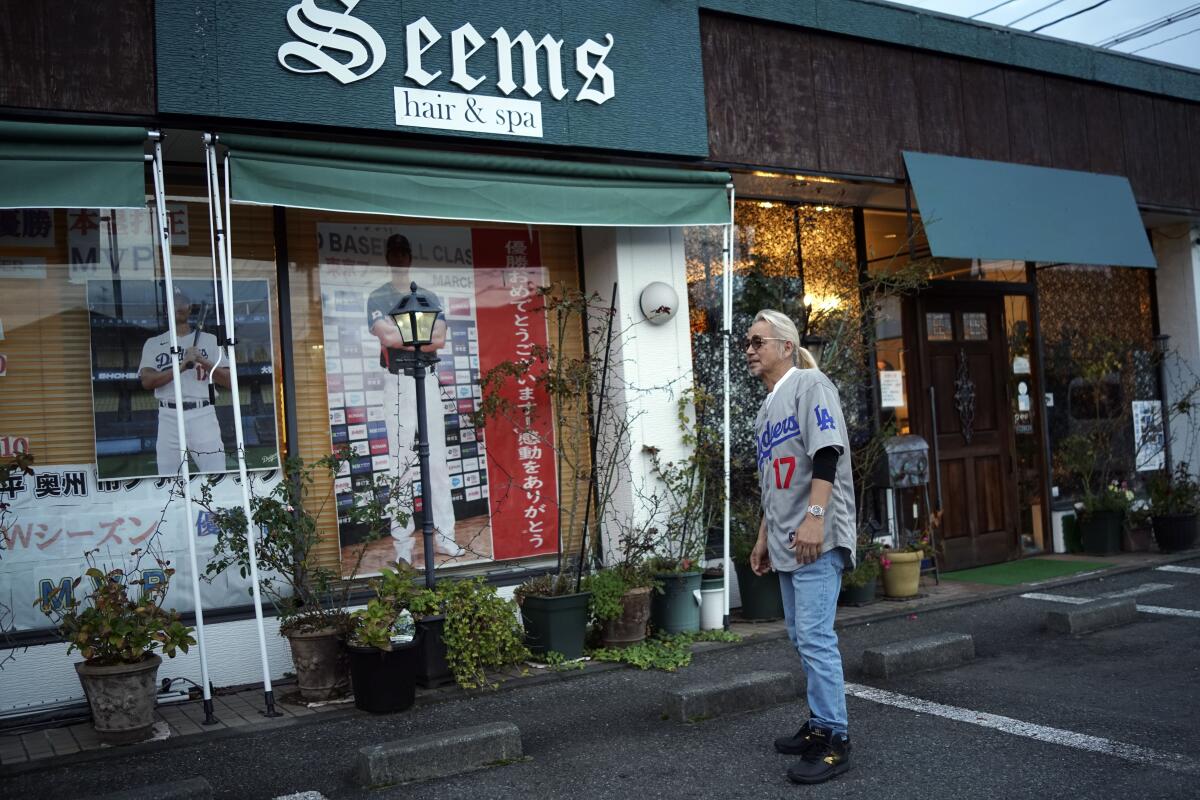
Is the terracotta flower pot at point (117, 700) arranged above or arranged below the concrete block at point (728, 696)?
above

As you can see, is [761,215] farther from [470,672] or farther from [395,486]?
[470,672]

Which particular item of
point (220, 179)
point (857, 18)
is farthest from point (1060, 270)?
point (220, 179)

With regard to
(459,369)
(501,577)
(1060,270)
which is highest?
(1060,270)

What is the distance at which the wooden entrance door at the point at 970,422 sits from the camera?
9977 mm

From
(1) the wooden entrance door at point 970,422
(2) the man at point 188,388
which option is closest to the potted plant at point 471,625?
(2) the man at point 188,388

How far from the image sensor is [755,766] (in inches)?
185

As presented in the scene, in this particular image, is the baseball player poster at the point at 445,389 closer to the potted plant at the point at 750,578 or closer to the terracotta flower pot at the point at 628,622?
the terracotta flower pot at the point at 628,622

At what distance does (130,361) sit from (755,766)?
463cm

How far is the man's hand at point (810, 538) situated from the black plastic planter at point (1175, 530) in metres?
7.83

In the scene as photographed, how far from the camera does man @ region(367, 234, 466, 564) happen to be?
24.3ft

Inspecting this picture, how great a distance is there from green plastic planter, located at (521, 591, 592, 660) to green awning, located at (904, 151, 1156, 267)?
4384mm

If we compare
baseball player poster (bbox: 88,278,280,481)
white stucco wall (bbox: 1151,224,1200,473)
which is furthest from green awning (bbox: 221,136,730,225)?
white stucco wall (bbox: 1151,224,1200,473)

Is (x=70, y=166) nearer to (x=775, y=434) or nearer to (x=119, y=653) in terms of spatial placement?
(x=119, y=653)

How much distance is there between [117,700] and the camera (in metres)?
5.44
